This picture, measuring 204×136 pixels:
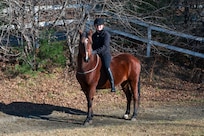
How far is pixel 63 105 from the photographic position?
13945 millimetres

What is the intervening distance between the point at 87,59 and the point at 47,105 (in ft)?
9.24

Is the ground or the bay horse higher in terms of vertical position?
the bay horse

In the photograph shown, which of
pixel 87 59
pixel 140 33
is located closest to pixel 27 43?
pixel 140 33

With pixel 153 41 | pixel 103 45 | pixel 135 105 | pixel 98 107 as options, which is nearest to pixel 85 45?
pixel 103 45

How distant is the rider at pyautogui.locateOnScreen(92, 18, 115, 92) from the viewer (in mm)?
11891

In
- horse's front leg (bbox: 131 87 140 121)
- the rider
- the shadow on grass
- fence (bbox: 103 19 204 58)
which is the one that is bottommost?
the shadow on grass

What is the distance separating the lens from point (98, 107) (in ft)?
45.3

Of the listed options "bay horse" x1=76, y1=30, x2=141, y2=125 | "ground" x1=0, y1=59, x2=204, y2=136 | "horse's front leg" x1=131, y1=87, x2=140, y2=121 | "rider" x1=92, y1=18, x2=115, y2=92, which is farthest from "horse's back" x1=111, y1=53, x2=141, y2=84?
"ground" x1=0, y1=59, x2=204, y2=136

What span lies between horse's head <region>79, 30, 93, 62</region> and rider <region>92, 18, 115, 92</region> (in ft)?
0.95

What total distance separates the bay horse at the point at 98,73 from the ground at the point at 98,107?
597 mm

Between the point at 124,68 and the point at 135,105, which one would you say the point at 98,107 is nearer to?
the point at 135,105

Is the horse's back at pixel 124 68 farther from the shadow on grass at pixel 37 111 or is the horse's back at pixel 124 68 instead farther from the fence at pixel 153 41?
the fence at pixel 153 41

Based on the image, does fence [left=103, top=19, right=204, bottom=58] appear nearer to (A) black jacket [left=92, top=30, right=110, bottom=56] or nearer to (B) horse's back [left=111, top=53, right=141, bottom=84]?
(B) horse's back [left=111, top=53, right=141, bottom=84]

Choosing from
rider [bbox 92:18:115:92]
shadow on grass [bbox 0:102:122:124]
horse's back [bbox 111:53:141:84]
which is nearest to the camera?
rider [bbox 92:18:115:92]
